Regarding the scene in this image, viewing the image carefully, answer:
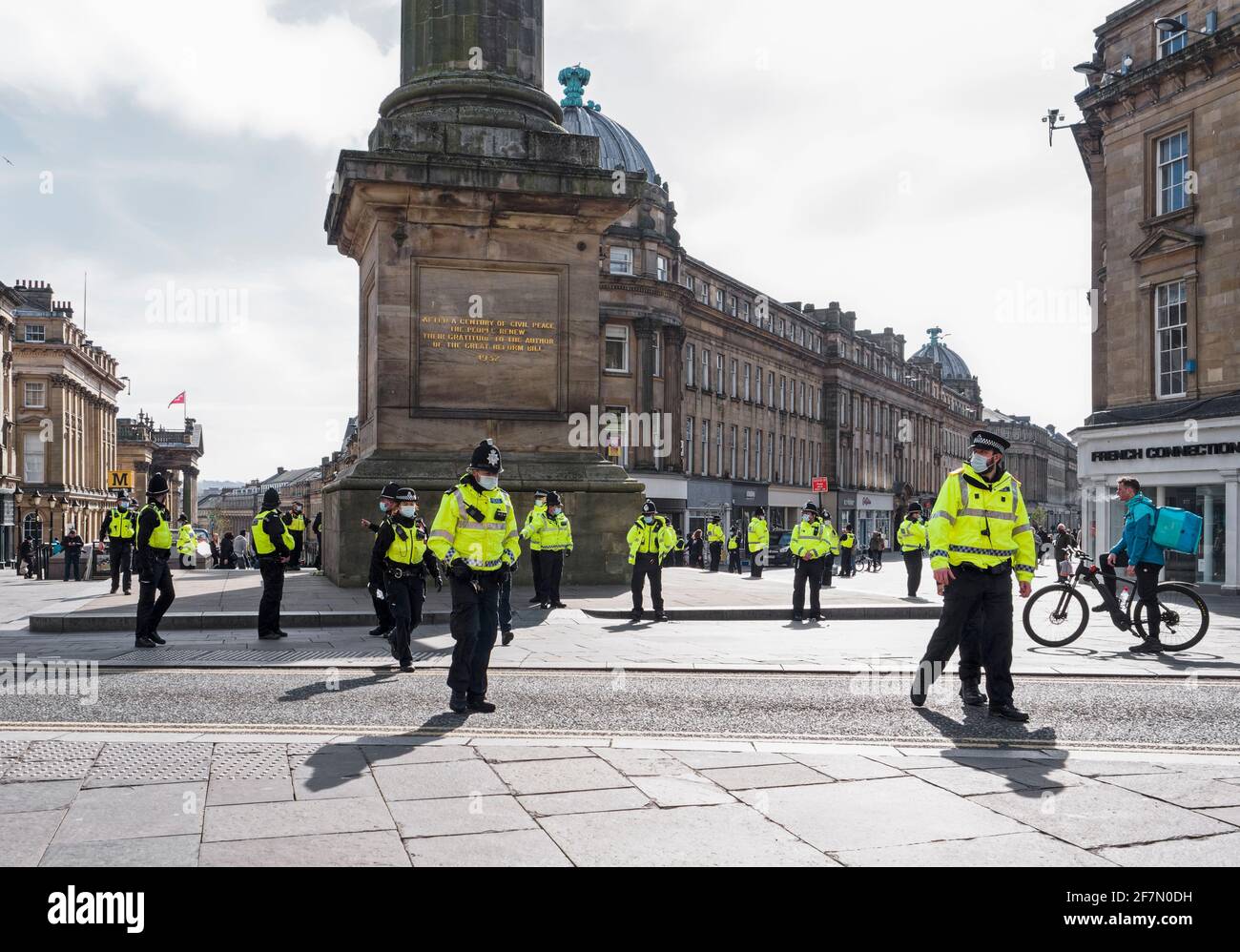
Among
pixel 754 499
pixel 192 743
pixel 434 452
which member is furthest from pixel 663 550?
pixel 754 499

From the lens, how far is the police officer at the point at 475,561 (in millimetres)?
7531

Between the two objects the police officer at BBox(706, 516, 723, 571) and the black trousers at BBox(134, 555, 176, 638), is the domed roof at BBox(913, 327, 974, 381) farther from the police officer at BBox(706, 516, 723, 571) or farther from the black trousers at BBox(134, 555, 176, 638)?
the black trousers at BBox(134, 555, 176, 638)

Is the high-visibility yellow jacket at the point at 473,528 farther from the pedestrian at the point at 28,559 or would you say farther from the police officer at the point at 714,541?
the pedestrian at the point at 28,559

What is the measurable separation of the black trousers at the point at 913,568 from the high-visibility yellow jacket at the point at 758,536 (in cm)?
910

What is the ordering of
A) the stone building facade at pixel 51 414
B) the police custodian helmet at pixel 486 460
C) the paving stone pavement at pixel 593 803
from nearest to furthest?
1. the paving stone pavement at pixel 593 803
2. the police custodian helmet at pixel 486 460
3. the stone building facade at pixel 51 414

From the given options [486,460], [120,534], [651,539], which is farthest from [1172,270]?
[486,460]

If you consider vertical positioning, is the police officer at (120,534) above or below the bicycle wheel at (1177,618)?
above

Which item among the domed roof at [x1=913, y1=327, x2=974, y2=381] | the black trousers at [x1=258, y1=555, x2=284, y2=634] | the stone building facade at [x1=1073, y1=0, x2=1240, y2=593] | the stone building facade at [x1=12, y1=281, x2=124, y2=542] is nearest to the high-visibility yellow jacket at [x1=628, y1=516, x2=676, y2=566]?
the black trousers at [x1=258, y1=555, x2=284, y2=634]

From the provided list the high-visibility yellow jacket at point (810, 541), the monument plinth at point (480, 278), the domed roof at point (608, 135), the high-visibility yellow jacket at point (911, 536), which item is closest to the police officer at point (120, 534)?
the monument plinth at point (480, 278)

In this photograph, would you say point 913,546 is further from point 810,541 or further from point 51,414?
point 51,414

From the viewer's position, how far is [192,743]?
6195mm

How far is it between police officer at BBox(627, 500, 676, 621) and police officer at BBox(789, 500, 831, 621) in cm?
172

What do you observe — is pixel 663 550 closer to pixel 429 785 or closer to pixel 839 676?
pixel 839 676

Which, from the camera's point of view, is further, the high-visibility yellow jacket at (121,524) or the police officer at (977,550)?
the high-visibility yellow jacket at (121,524)
